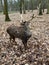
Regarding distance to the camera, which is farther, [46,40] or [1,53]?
[46,40]

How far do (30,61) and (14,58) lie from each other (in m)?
0.69

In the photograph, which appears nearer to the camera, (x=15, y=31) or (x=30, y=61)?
(x=30, y=61)

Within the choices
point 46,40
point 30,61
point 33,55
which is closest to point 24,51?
point 33,55

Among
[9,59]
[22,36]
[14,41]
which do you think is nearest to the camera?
[9,59]

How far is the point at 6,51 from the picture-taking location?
759 cm

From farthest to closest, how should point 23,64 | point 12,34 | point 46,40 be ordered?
1. point 46,40
2. point 12,34
3. point 23,64

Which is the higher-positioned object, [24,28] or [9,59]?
[24,28]

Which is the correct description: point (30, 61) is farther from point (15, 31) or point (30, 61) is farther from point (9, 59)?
point (15, 31)

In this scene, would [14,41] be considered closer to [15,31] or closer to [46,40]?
[15,31]

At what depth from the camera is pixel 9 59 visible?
6680mm

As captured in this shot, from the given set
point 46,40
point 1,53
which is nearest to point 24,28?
point 1,53

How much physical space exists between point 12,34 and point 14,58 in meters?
1.48

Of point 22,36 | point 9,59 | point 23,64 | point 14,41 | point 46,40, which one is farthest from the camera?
point 46,40

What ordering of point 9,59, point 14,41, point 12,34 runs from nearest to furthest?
point 9,59 < point 12,34 < point 14,41
